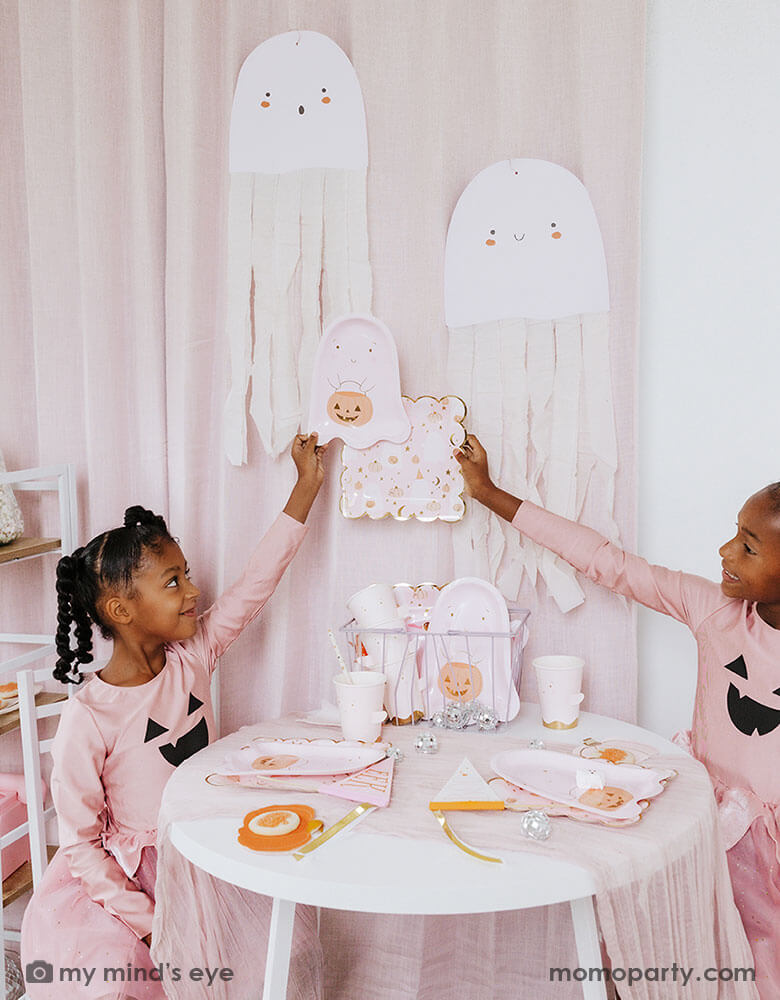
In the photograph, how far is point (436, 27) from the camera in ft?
5.45

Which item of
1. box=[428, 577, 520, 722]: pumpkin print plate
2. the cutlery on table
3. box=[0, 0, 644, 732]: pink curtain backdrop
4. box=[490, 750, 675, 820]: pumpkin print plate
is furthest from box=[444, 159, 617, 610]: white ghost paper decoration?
the cutlery on table

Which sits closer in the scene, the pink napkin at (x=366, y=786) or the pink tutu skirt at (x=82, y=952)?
the pink napkin at (x=366, y=786)

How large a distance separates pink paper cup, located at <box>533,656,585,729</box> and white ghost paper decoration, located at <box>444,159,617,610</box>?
8.1 inches

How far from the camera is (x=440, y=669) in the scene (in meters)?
1.55

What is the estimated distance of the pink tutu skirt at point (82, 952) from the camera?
1.34 metres

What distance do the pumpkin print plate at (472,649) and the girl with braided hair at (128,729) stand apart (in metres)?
0.33

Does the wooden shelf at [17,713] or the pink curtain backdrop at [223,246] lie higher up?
the pink curtain backdrop at [223,246]

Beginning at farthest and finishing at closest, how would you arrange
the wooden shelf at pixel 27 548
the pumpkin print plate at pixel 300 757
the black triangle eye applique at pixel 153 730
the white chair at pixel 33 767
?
Answer: the wooden shelf at pixel 27 548 < the white chair at pixel 33 767 < the black triangle eye applique at pixel 153 730 < the pumpkin print plate at pixel 300 757

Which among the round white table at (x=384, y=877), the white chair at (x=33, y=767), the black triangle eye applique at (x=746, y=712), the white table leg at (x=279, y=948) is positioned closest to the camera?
the round white table at (x=384, y=877)


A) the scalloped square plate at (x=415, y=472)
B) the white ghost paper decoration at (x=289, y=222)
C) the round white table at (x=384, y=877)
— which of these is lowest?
the round white table at (x=384, y=877)

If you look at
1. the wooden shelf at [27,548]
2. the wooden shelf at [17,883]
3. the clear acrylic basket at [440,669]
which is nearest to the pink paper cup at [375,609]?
the clear acrylic basket at [440,669]

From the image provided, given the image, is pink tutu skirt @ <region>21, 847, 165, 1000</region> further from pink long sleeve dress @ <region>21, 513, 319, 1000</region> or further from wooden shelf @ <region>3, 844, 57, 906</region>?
wooden shelf @ <region>3, 844, 57, 906</region>

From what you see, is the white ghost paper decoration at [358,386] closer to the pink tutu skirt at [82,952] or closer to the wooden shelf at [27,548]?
the wooden shelf at [27,548]

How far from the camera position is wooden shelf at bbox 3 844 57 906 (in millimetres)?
1785
